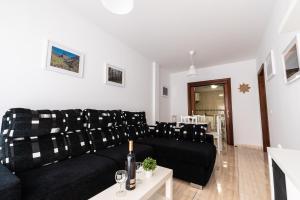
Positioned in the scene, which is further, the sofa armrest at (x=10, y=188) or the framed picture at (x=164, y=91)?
the framed picture at (x=164, y=91)

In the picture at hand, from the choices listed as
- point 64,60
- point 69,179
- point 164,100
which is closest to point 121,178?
point 69,179

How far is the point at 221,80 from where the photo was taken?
14.9 ft

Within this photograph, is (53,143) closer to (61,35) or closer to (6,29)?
(6,29)

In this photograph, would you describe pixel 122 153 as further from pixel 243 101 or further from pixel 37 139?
pixel 243 101

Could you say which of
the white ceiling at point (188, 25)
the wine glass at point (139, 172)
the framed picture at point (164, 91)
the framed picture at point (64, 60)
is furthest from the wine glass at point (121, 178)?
the framed picture at point (164, 91)

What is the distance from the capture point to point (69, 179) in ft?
3.82

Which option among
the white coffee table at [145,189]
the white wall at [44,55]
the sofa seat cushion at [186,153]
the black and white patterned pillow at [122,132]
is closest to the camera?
the white coffee table at [145,189]

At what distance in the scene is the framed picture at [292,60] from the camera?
1.50 meters

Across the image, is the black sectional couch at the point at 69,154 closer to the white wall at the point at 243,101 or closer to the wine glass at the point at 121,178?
the wine glass at the point at 121,178

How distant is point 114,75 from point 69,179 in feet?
6.94

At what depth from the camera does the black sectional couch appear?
3.59 feet

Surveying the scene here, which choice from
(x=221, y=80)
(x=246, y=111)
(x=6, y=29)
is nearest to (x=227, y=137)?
(x=246, y=111)

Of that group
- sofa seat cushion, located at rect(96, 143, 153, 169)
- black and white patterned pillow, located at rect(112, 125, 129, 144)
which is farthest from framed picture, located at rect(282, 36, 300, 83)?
black and white patterned pillow, located at rect(112, 125, 129, 144)

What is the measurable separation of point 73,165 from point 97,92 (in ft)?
4.71
